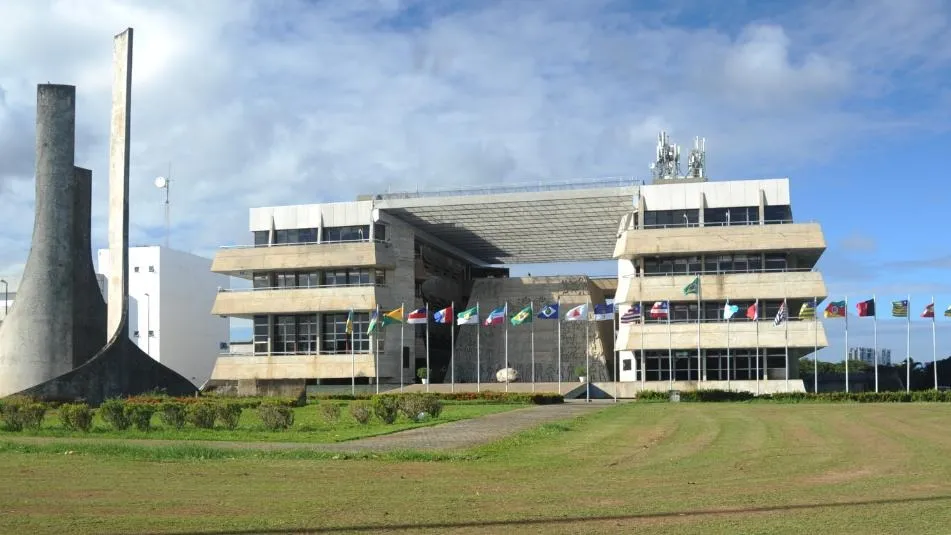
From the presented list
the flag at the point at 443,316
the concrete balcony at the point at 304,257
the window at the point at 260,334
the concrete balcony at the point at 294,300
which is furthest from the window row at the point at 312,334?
the flag at the point at 443,316

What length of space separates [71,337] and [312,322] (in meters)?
27.2

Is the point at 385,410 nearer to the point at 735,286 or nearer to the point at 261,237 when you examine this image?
the point at 735,286

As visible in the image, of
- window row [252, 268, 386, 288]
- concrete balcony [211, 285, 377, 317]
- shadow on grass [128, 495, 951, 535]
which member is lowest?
shadow on grass [128, 495, 951, 535]

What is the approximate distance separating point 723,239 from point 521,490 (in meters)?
59.4

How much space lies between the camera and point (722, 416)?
4181 cm

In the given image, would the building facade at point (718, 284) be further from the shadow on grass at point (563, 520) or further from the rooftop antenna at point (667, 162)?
the shadow on grass at point (563, 520)

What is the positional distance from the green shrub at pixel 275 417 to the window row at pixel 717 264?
4883 centimetres

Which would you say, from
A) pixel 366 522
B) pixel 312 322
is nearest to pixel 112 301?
pixel 312 322

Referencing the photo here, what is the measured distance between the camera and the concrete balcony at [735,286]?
240 ft

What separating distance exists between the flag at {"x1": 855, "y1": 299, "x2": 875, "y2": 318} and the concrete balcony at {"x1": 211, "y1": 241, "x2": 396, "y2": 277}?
35.9m

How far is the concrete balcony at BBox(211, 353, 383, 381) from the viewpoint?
80.2m

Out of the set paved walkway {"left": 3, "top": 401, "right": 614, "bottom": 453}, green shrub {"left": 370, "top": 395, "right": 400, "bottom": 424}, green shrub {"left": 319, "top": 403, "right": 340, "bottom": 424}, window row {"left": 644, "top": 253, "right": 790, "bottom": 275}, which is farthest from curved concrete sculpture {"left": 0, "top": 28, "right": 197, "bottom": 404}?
window row {"left": 644, "top": 253, "right": 790, "bottom": 275}

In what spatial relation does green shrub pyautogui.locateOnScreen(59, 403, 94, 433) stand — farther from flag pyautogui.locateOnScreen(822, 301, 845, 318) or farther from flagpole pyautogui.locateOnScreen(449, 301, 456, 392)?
flag pyautogui.locateOnScreen(822, 301, 845, 318)

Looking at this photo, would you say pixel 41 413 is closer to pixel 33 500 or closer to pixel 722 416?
pixel 33 500
